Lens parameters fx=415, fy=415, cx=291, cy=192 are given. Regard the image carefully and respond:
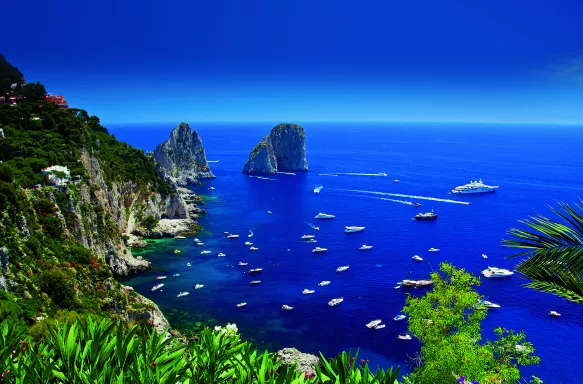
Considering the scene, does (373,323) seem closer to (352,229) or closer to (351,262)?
(351,262)

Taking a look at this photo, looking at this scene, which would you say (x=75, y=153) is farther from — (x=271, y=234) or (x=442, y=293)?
(x=442, y=293)

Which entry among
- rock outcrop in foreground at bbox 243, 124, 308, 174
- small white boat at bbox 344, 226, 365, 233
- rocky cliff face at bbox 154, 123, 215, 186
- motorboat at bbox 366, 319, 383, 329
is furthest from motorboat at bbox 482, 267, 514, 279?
rock outcrop in foreground at bbox 243, 124, 308, 174

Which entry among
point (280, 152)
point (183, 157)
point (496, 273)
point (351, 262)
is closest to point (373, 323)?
point (351, 262)

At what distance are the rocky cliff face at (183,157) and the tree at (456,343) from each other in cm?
10797

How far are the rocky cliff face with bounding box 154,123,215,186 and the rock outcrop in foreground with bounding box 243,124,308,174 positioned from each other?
18.5 m

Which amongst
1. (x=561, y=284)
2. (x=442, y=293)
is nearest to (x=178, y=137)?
(x=442, y=293)

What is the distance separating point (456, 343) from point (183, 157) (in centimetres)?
12237

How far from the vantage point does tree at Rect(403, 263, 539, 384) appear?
17.4 meters

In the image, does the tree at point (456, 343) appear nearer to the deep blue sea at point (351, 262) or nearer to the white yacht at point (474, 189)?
the deep blue sea at point (351, 262)

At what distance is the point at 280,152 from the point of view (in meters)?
158

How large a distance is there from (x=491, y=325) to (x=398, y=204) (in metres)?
60.5

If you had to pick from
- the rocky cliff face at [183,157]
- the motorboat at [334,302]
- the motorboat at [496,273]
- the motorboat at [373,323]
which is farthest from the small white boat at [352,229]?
the rocky cliff face at [183,157]

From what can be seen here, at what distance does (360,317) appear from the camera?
1852 inches

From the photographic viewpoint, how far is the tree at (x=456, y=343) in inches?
684
